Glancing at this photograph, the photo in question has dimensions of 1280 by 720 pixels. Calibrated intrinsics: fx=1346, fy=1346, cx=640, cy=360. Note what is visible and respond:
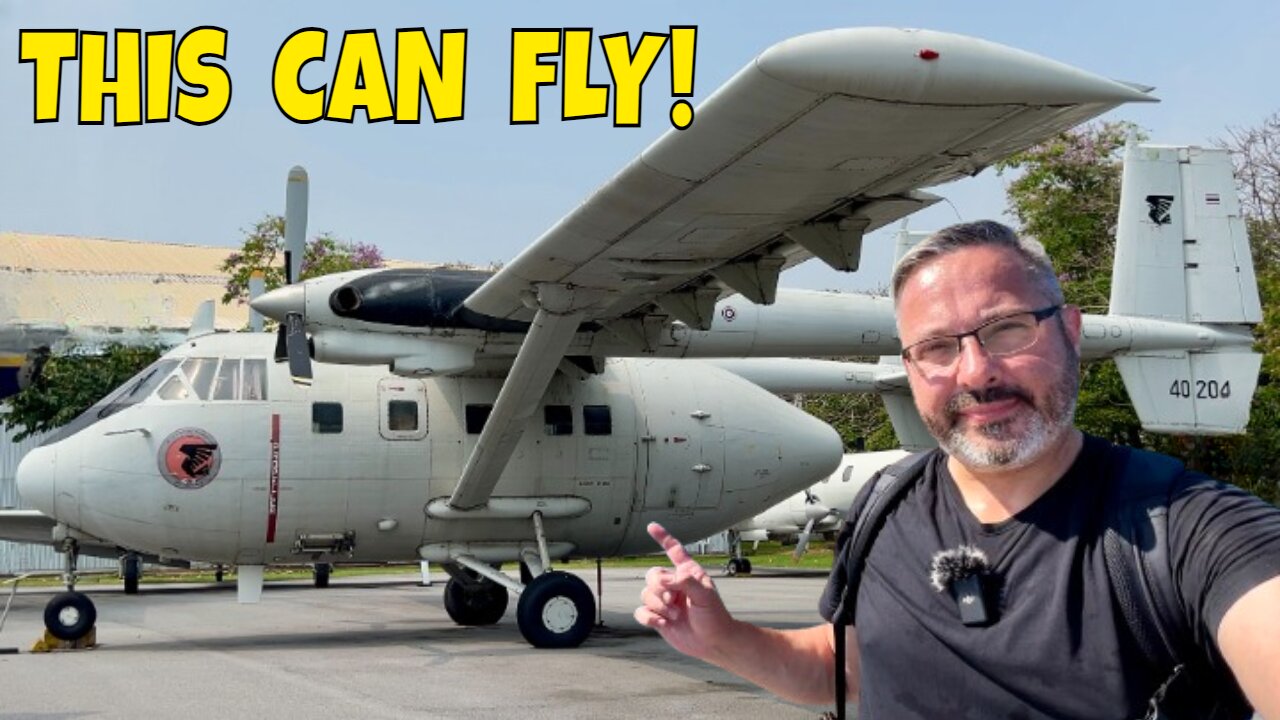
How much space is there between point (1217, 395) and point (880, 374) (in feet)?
13.7

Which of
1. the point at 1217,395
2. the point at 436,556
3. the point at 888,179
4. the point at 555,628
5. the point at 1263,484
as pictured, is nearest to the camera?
the point at 888,179

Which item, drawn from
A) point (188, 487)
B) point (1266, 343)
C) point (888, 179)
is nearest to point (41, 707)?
point (188, 487)

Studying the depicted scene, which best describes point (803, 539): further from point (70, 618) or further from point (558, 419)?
point (70, 618)

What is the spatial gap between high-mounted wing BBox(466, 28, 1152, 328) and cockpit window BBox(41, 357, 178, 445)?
3469mm

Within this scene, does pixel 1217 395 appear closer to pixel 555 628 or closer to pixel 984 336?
pixel 555 628

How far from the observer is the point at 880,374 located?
1792cm

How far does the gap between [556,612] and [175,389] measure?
4.29m

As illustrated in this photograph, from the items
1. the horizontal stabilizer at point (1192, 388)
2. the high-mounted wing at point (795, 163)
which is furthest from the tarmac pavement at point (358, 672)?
the horizontal stabilizer at point (1192, 388)

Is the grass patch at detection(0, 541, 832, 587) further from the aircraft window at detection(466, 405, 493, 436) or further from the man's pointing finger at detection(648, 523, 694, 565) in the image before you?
the man's pointing finger at detection(648, 523, 694, 565)

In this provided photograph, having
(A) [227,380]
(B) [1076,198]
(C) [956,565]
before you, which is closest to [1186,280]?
(A) [227,380]

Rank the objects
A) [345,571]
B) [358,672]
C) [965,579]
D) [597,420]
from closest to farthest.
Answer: [965,579], [358,672], [597,420], [345,571]

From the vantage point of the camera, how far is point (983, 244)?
2.29 metres

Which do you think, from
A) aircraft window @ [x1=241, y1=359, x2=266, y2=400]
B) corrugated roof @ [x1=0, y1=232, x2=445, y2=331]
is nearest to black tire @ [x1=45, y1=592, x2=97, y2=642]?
aircraft window @ [x1=241, y1=359, x2=266, y2=400]

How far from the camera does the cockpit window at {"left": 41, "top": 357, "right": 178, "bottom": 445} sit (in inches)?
517
